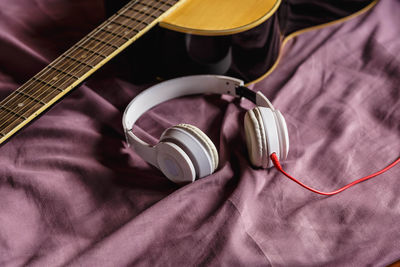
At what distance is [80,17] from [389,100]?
0.74 metres

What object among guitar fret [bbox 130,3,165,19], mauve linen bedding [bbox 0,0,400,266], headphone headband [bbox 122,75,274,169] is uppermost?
guitar fret [bbox 130,3,165,19]

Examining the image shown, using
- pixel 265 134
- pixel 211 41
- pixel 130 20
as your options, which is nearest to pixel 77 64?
pixel 130 20

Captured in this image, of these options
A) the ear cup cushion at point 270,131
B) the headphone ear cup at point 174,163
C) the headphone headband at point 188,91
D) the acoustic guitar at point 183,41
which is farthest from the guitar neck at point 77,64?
the ear cup cushion at point 270,131

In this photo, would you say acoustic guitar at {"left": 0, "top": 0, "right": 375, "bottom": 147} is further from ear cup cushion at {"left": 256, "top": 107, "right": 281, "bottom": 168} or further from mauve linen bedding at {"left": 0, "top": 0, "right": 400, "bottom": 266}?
ear cup cushion at {"left": 256, "top": 107, "right": 281, "bottom": 168}

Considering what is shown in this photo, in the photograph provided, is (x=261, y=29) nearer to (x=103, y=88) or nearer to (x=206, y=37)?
(x=206, y=37)

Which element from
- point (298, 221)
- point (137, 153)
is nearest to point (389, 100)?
point (298, 221)

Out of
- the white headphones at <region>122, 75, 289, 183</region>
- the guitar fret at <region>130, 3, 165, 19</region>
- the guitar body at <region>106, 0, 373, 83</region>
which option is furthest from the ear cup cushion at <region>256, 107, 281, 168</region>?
the guitar fret at <region>130, 3, 165, 19</region>

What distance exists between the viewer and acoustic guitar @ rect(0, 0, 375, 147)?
85 cm

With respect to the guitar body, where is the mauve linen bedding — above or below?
below

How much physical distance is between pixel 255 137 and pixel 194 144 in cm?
10

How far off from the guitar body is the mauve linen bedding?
6 cm

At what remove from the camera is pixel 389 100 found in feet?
3.10

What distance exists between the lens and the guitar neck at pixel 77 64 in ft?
2.51

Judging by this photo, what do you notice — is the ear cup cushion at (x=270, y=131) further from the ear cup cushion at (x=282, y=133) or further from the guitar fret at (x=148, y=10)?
the guitar fret at (x=148, y=10)
